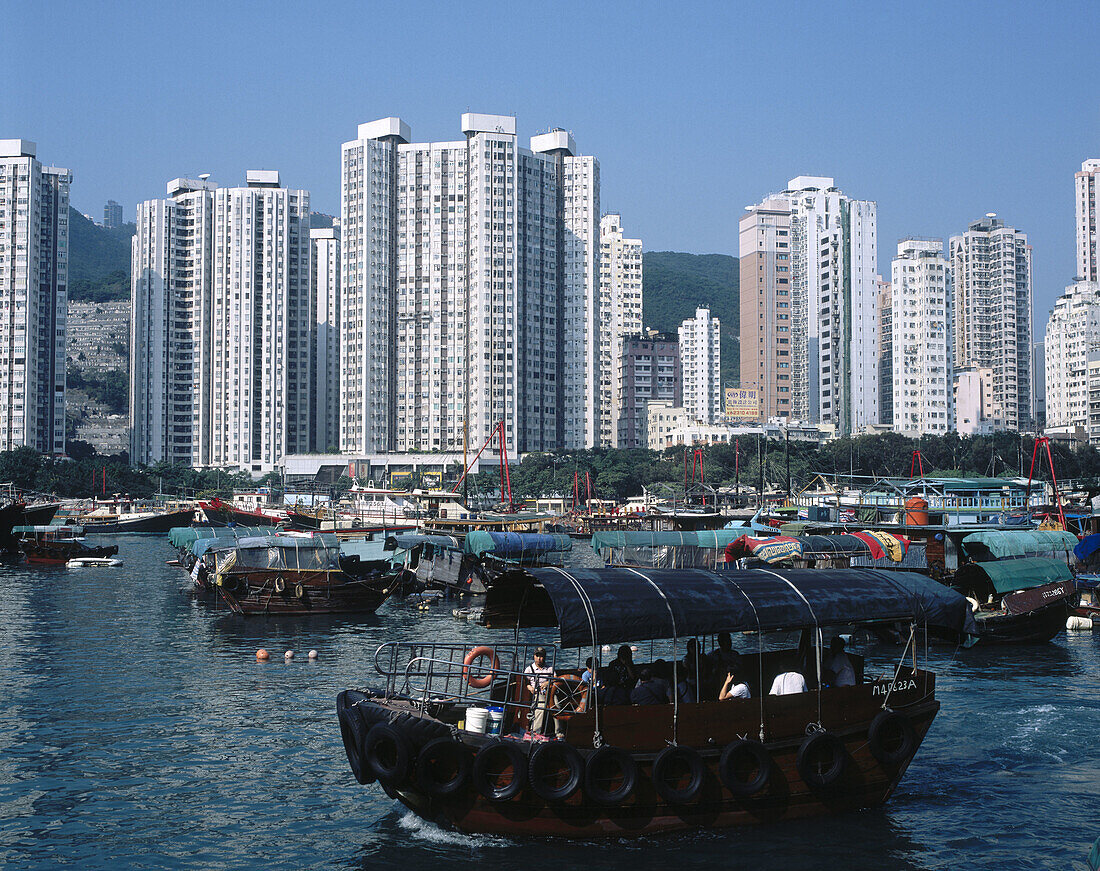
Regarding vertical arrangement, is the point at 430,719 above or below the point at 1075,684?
above

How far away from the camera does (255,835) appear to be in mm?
16422

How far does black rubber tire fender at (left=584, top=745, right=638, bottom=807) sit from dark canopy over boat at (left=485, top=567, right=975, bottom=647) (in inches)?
59.5

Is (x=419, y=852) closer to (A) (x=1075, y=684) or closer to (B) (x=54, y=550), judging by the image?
(A) (x=1075, y=684)

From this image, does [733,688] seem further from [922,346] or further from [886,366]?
[886,366]

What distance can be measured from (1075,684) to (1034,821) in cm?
1180

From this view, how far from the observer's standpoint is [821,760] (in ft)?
53.5

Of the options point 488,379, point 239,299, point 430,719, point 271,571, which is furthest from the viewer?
point 239,299

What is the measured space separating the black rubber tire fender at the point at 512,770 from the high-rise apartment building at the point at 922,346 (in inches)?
6343

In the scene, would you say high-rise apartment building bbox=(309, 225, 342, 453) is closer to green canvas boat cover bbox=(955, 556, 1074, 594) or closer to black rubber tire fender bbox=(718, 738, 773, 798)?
green canvas boat cover bbox=(955, 556, 1074, 594)

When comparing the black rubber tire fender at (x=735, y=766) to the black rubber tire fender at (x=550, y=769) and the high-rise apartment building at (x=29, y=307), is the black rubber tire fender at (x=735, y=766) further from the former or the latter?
the high-rise apartment building at (x=29, y=307)

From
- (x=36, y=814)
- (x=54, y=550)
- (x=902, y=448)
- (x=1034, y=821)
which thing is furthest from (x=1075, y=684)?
(x=902, y=448)

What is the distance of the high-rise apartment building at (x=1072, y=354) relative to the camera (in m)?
168

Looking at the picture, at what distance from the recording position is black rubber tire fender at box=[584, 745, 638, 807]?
1477cm

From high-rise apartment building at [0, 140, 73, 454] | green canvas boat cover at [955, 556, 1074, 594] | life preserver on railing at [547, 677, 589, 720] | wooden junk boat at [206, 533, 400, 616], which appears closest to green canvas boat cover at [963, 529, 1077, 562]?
green canvas boat cover at [955, 556, 1074, 594]
